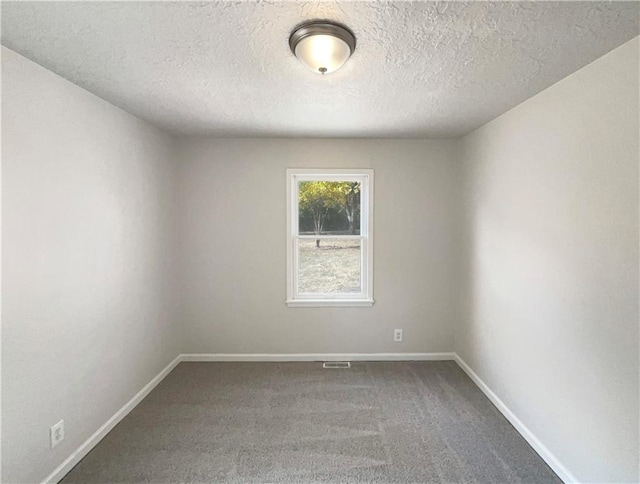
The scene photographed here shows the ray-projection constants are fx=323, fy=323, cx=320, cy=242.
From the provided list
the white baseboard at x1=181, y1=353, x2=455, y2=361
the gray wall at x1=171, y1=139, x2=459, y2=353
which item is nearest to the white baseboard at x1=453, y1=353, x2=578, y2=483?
the white baseboard at x1=181, y1=353, x2=455, y2=361

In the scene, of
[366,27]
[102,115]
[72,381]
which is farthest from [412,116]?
[72,381]

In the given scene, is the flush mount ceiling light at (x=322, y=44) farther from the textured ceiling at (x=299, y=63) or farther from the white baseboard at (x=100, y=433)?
the white baseboard at (x=100, y=433)

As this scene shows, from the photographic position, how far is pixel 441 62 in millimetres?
1712

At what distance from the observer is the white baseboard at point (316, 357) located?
348 cm

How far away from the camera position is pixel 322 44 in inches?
56.6

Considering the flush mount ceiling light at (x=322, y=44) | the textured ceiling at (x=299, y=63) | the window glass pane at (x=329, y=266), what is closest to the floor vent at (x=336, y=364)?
the window glass pane at (x=329, y=266)

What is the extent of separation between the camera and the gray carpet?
1.95 metres

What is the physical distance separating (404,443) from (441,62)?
2.37 m

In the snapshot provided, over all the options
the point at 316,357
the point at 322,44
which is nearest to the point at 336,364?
the point at 316,357

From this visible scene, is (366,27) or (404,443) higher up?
(366,27)

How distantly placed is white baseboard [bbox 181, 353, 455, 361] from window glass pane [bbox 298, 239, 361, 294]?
685 millimetres

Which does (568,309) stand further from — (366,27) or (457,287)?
(366,27)

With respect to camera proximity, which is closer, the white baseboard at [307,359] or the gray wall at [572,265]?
the gray wall at [572,265]

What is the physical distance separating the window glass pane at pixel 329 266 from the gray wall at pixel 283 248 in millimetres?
225
